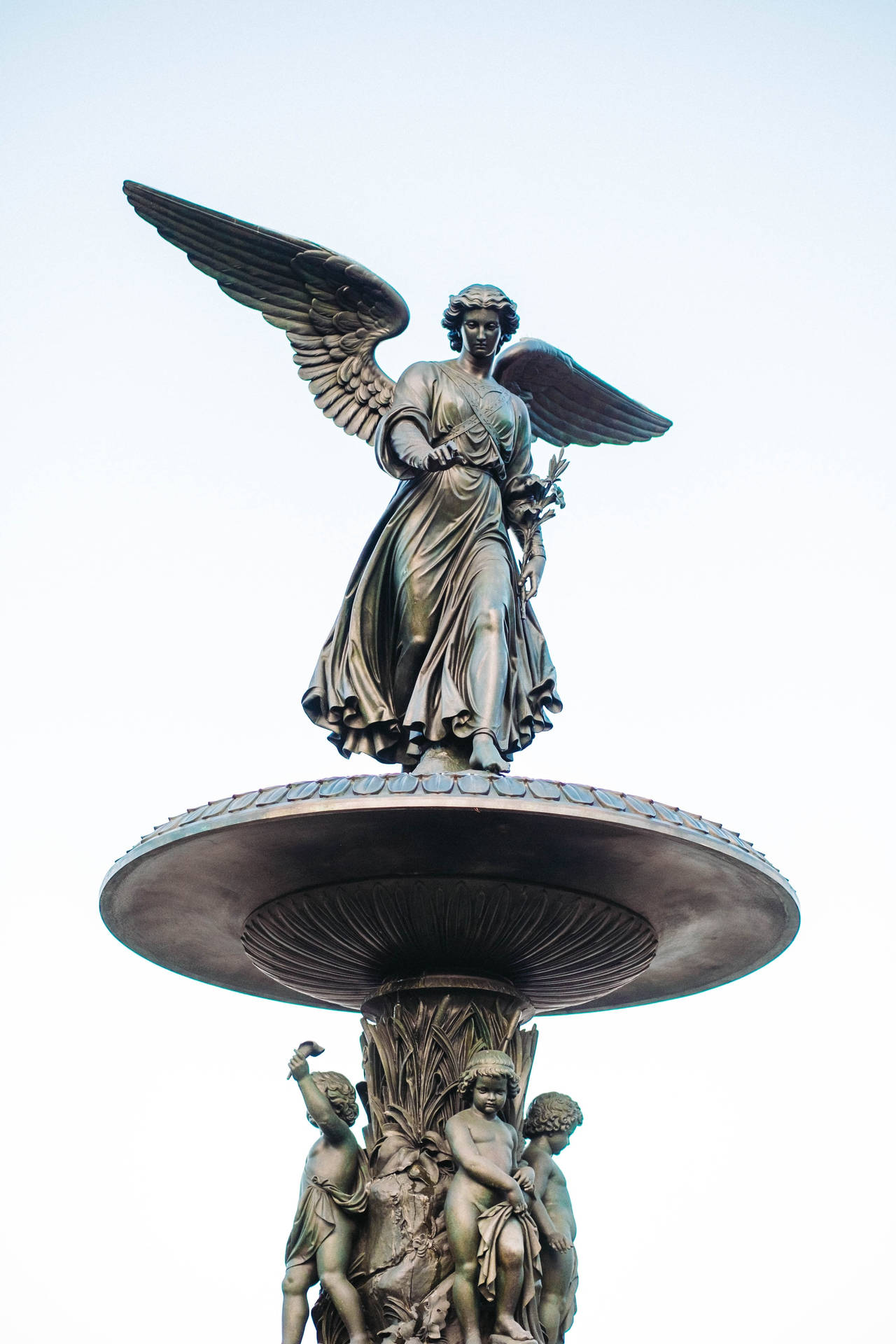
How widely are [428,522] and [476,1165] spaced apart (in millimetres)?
3907

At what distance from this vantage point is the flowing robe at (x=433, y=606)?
12008 mm

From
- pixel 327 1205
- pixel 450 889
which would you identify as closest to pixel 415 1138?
pixel 327 1205

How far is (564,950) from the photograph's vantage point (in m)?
11.4

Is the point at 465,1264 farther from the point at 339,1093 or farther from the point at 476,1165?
the point at 339,1093

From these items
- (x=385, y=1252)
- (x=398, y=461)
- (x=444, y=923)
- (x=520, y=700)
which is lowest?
(x=385, y=1252)

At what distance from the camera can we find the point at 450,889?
1083 centimetres

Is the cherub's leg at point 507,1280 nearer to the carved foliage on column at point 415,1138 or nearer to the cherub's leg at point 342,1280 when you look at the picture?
the carved foliage on column at point 415,1138

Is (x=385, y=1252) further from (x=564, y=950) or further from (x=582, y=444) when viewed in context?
(x=582, y=444)

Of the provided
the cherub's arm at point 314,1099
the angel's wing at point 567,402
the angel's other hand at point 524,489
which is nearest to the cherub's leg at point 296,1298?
the cherub's arm at point 314,1099

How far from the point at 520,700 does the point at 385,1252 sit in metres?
3.38

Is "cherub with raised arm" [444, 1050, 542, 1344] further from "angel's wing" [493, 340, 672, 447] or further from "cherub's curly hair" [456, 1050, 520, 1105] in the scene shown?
"angel's wing" [493, 340, 672, 447]

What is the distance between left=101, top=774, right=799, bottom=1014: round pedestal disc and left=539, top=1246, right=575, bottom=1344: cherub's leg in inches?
60.0

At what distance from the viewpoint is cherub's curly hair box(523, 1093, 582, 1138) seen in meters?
11.3

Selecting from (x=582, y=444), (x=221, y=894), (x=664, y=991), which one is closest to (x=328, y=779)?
(x=221, y=894)
